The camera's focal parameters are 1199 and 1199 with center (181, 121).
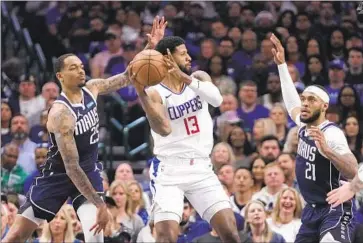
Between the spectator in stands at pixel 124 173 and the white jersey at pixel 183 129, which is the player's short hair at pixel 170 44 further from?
the spectator in stands at pixel 124 173

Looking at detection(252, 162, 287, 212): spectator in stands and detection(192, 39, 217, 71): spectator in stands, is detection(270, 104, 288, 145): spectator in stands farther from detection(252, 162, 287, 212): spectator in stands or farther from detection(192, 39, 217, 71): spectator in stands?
detection(192, 39, 217, 71): spectator in stands

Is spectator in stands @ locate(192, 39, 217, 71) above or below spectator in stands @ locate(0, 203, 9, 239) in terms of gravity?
above

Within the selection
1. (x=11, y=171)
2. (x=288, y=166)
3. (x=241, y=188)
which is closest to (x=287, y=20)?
(x=288, y=166)

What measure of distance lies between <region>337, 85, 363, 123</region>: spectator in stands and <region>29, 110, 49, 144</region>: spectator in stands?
3.95 meters

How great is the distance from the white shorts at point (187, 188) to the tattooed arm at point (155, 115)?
0.42 metres

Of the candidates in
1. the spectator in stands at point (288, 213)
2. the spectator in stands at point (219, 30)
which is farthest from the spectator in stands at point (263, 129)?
the spectator in stands at point (219, 30)

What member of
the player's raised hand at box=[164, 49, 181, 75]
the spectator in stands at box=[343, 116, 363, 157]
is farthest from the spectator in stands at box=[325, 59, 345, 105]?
the player's raised hand at box=[164, 49, 181, 75]

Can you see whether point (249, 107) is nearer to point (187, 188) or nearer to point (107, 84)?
point (107, 84)

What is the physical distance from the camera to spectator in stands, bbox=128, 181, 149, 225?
14.0 meters

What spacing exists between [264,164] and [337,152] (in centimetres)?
352

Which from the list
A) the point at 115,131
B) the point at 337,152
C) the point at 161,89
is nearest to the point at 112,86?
the point at 161,89

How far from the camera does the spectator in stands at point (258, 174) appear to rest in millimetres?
14508

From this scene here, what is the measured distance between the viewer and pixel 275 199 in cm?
1377

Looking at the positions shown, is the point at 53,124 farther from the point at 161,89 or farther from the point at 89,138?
the point at 161,89
